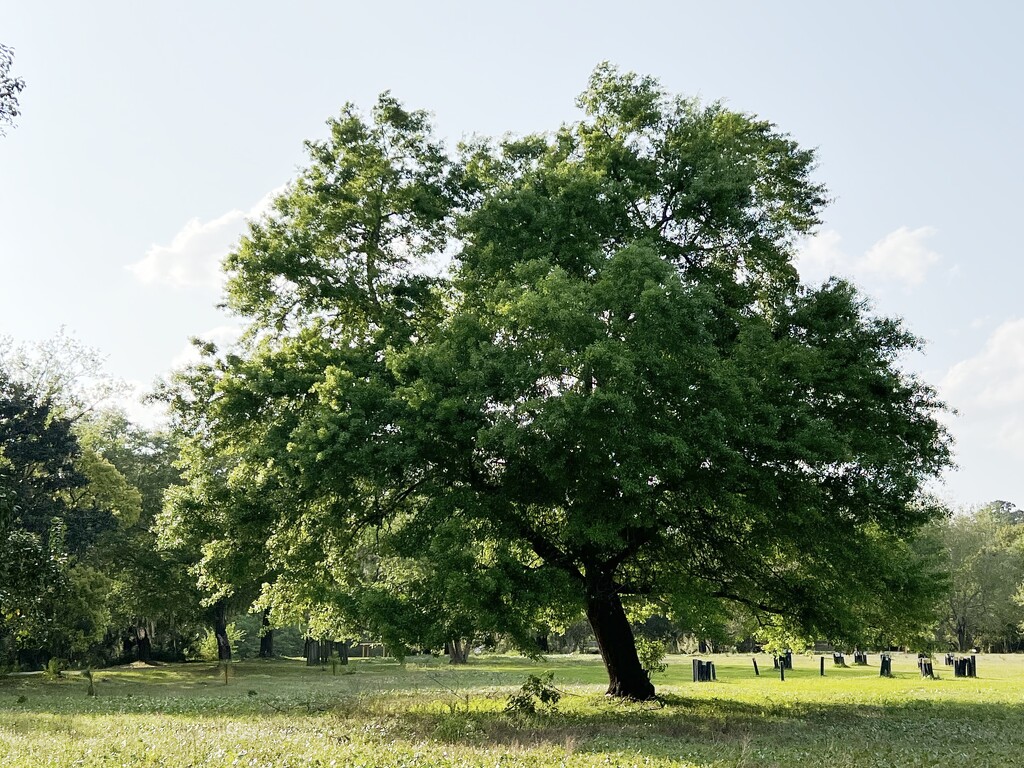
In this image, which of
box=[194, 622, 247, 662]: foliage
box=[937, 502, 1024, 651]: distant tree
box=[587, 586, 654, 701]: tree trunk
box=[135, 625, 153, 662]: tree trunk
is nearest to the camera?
box=[587, 586, 654, 701]: tree trunk

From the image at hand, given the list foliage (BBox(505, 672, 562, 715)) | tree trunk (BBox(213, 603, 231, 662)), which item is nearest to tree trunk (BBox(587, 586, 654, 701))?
foliage (BBox(505, 672, 562, 715))

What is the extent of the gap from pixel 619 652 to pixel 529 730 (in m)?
7.72

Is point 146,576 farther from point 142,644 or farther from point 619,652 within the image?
point 619,652

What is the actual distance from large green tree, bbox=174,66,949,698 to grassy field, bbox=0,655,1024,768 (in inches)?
114

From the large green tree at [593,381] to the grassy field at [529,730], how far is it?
2.90 m

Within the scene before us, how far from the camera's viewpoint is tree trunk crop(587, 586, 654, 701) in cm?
2344

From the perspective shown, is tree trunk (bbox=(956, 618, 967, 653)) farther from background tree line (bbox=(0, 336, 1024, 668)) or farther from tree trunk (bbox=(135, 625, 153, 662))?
tree trunk (bbox=(135, 625, 153, 662))

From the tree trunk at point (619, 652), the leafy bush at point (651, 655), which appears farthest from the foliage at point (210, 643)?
the tree trunk at point (619, 652)

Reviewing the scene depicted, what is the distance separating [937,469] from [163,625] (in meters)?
57.9

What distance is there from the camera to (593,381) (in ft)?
65.7

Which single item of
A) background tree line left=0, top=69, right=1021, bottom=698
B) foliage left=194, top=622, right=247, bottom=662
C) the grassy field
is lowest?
foliage left=194, top=622, right=247, bottom=662

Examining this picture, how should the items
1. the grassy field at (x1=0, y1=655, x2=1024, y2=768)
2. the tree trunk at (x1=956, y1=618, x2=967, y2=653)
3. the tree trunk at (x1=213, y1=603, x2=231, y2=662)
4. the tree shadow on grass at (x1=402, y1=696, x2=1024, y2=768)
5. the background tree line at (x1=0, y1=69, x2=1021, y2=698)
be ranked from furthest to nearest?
the tree trunk at (x1=956, y1=618, x2=967, y2=653)
the tree trunk at (x1=213, y1=603, x2=231, y2=662)
the background tree line at (x1=0, y1=69, x2=1021, y2=698)
the tree shadow on grass at (x1=402, y1=696, x2=1024, y2=768)
the grassy field at (x1=0, y1=655, x2=1024, y2=768)

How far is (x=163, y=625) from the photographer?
6156 cm

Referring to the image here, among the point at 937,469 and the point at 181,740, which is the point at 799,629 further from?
the point at 181,740
